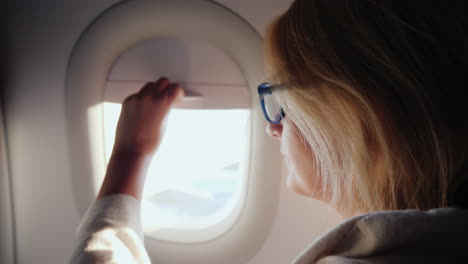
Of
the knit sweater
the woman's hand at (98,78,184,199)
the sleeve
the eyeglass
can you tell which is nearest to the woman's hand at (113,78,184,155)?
the woman's hand at (98,78,184,199)

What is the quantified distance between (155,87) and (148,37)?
13 centimetres

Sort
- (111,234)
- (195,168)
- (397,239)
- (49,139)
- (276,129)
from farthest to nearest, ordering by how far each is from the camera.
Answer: (195,168), (49,139), (276,129), (111,234), (397,239)

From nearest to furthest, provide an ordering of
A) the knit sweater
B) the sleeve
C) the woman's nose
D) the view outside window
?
the knit sweater → the sleeve → the woman's nose → the view outside window

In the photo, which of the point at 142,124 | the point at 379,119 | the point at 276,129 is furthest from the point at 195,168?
the point at 379,119

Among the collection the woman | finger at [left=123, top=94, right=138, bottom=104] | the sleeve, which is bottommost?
the sleeve

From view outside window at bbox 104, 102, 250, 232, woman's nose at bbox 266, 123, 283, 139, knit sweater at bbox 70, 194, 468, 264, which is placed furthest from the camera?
view outside window at bbox 104, 102, 250, 232

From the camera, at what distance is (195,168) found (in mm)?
958

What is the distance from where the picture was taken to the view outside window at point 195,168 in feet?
2.70

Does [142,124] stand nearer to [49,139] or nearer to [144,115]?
[144,115]

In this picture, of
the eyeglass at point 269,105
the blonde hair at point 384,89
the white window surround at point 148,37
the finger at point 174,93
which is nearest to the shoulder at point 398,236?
the blonde hair at point 384,89

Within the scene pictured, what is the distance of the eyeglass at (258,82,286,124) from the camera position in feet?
1.83

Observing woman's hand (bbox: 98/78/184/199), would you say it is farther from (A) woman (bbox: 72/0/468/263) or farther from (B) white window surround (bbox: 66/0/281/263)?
(A) woman (bbox: 72/0/468/263)

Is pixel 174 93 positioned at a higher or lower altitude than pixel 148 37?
lower

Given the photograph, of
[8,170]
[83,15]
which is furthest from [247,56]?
[8,170]
